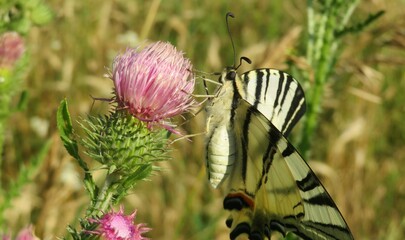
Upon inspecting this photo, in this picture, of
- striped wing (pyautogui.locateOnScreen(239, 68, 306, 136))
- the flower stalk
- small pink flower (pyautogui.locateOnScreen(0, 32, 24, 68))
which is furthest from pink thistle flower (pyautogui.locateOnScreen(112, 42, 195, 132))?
small pink flower (pyautogui.locateOnScreen(0, 32, 24, 68))

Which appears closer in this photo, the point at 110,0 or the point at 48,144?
the point at 48,144

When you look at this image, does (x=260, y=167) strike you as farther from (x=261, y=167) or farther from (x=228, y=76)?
(x=228, y=76)

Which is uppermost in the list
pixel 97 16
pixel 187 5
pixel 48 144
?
pixel 187 5

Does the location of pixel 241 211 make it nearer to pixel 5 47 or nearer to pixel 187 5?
pixel 5 47

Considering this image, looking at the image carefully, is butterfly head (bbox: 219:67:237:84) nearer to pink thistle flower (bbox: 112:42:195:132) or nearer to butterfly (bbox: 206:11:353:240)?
butterfly (bbox: 206:11:353:240)

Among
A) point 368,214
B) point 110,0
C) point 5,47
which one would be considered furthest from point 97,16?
point 368,214

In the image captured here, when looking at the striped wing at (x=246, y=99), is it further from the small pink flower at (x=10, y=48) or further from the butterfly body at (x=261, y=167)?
the small pink flower at (x=10, y=48)

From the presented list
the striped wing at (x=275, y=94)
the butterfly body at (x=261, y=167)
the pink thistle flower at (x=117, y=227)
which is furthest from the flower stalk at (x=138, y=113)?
the striped wing at (x=275, y=94)
